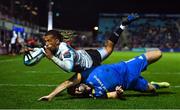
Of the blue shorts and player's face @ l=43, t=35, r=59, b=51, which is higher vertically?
player's face @ l=43, t=35, r=59, b=51

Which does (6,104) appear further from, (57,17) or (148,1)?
(57,17)

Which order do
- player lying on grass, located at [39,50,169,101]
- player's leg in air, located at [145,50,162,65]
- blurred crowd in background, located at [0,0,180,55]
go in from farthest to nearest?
blurred crowd in background, located at [0,0,180,55] < player's leg in air, located at [145,50,162,65] < player lying on grass, located at [39,50,169,101]

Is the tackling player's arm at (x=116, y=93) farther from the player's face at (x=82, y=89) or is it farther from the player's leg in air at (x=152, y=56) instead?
the player's leg in air at (x=152, y=56)

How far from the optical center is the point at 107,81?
7.43m

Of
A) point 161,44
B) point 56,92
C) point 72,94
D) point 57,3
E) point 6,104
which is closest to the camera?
point 6,104

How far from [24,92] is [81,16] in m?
73.8

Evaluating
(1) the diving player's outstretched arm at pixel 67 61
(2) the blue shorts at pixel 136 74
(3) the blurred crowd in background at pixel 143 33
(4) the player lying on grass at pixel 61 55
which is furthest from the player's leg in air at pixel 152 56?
(3) the blurred crowd in background at pixel 143 33

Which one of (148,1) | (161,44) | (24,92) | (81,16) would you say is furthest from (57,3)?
(24,92)

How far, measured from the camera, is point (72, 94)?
776 cm

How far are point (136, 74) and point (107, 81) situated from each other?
1.79 feet

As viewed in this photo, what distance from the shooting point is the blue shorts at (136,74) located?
299 inches

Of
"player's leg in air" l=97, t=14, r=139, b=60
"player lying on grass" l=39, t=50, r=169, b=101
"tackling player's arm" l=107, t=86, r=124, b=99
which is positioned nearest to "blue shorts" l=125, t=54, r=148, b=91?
"player lying on grass" l=39, t=50, r=169, b=101

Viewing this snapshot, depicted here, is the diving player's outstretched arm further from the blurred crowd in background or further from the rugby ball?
the blurred crowd in background

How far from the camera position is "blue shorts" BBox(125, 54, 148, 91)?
7602 mm
